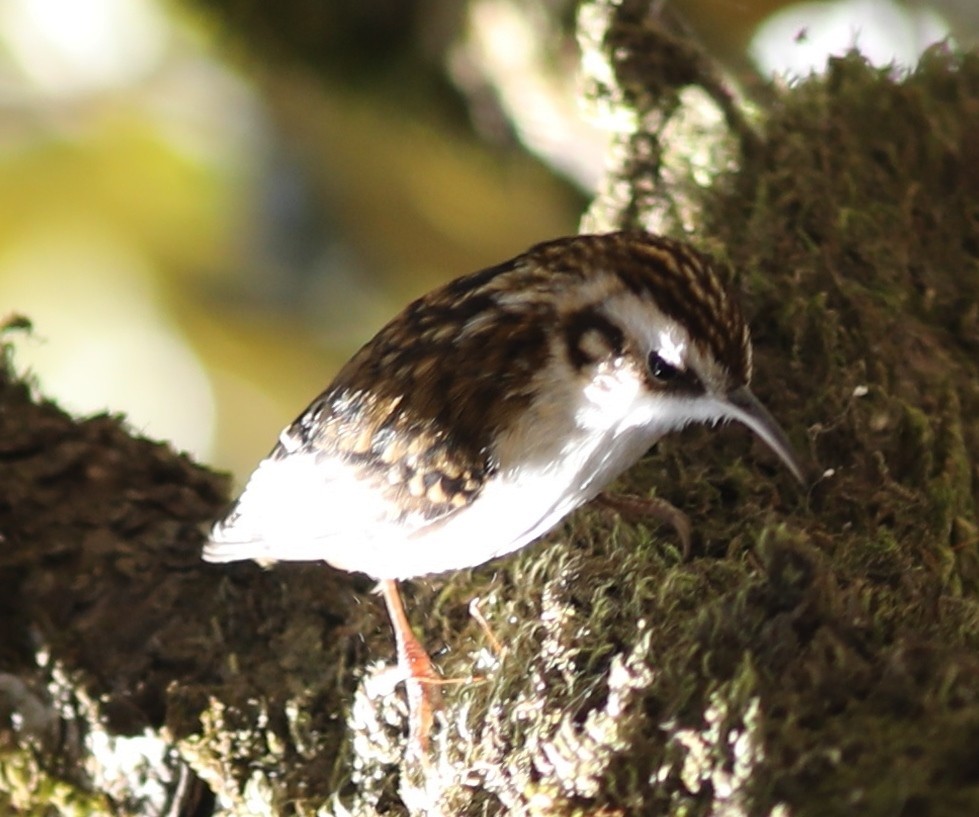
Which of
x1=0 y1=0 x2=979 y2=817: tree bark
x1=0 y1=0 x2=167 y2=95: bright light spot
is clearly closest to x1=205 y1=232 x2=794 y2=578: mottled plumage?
x1=0 y1=0 x2=979 y2=817: tree bark

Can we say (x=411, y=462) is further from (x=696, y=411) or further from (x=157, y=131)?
(x=157, y=131)

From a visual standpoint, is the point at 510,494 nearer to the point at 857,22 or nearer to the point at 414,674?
the point at 414,674

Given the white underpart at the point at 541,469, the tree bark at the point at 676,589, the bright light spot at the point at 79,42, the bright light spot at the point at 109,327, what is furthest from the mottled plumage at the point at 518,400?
the bright light spot at the point at 79,42

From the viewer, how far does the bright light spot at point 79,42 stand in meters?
3.86

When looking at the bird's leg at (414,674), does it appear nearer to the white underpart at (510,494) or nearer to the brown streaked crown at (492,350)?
the white underpart at (510,494)

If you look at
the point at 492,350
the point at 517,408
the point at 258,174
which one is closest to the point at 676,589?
the point at 517,408

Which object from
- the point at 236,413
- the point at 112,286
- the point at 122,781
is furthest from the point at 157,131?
the point at 122,781

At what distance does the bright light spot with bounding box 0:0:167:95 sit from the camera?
3.86 metres

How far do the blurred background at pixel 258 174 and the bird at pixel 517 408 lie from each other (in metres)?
2.15

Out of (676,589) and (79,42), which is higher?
(79,42)

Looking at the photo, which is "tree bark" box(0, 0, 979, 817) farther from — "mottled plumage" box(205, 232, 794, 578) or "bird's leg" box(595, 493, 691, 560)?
"mottled plumage" box(205, 232, 794, 578)

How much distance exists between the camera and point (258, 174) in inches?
166

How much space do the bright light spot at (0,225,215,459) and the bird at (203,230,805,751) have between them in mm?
2535

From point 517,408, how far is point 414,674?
0.51 meters
